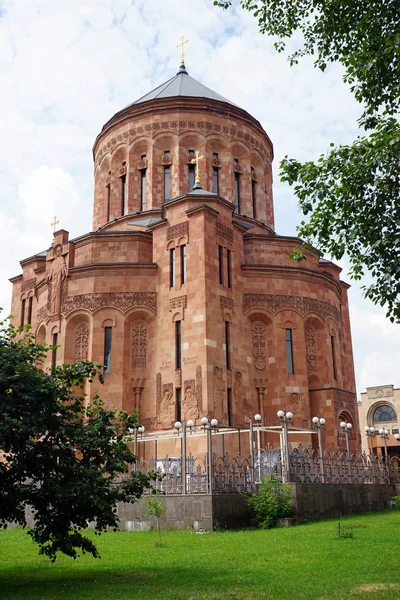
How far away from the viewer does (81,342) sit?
2688cm

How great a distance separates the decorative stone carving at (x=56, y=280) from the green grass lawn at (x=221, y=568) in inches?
552

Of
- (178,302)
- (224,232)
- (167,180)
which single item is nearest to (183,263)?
Result: (178,302)

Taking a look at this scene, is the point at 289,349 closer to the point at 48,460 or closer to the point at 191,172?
the point at 191,172

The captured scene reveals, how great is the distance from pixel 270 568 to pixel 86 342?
17880mm

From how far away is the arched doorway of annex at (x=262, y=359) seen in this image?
86.6 feet

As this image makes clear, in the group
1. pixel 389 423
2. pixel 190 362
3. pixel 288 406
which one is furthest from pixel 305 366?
pixel 389 423

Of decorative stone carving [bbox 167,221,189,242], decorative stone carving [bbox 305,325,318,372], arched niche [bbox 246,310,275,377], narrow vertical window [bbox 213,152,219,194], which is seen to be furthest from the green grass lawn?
narrow vertical window [bbox 213,152,219,194]

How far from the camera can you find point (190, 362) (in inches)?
943

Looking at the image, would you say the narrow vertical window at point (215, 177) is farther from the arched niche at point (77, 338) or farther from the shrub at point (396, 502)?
the shrub at point (396, 502)

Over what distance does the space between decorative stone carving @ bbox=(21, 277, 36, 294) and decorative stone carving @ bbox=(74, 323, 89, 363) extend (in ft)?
24.6

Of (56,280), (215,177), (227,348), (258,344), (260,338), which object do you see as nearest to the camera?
(227,348)

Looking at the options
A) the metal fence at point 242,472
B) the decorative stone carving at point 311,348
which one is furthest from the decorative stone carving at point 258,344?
the metal fence at point 242,472

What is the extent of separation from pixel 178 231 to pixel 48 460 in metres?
17.8

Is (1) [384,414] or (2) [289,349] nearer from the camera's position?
(2) [289,349]
